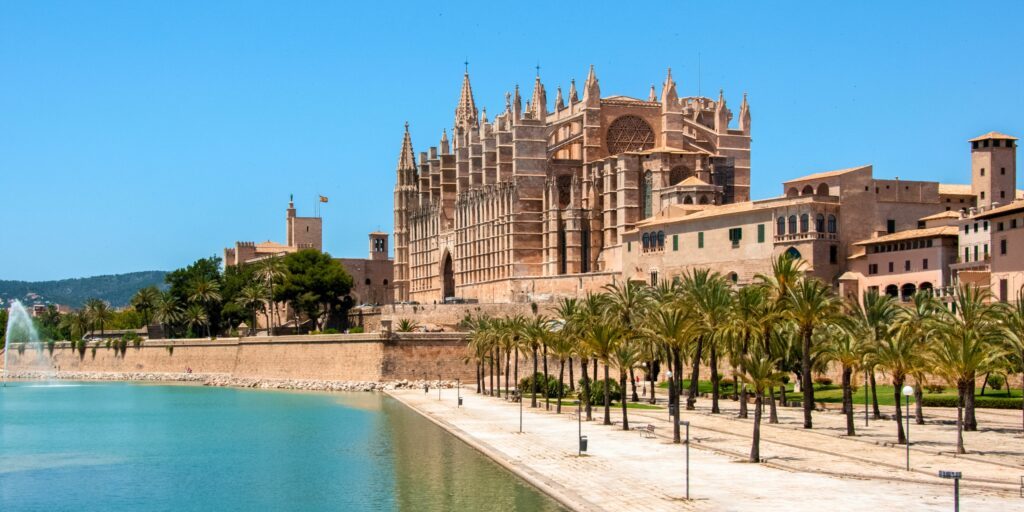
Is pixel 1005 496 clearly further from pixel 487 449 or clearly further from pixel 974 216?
pixel 974 216

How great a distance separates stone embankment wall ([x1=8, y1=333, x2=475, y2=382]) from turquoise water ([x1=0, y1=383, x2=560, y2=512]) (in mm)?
4370

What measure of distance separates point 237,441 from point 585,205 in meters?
40.4

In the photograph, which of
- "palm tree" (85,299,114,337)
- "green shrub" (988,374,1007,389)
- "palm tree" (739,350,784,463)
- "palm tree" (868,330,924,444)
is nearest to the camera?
"palm tree" (739,350,784,463)

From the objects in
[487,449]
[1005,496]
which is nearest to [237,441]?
[487,449]

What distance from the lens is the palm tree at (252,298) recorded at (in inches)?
3799

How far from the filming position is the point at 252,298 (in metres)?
96.6

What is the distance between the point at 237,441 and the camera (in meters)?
50.1

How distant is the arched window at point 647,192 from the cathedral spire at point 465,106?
3704cm

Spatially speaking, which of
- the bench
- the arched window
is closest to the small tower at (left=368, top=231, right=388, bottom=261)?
the arched window

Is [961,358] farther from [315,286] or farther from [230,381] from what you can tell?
[315,286]

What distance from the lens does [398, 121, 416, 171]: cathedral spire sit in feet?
378

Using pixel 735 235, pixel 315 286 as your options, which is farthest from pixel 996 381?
pixel 315 286

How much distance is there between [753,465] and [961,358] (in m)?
6.65

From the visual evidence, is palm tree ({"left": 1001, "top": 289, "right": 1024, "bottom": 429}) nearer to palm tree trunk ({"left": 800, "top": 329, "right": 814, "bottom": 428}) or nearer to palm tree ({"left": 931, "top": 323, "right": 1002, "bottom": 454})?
palm tree ({"left": 931, "top": 323, "right": 1002, "bottom": 454})
